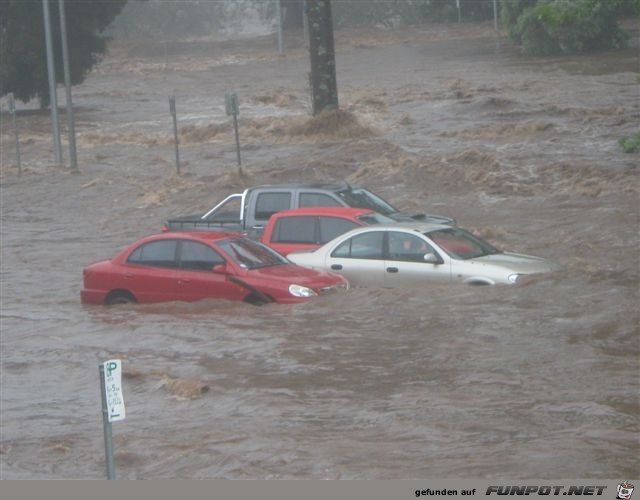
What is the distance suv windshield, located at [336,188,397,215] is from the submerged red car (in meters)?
3.37

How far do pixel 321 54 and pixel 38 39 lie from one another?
2069 cm

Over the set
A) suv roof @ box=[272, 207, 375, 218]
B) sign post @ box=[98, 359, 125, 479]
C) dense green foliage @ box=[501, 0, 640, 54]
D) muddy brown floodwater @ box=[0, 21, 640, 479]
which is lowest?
muddy brown floodwater @ box=[0, 21, 640, 479]

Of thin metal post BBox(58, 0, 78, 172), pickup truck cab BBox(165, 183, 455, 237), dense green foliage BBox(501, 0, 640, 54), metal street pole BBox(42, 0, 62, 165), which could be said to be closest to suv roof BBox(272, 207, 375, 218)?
pickup truck cab BBox(165, 183, 455, 237)

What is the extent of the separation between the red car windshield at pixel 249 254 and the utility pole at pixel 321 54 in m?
18.0

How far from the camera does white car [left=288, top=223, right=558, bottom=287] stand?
52.0ft

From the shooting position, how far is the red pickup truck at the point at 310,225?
59.5 feet

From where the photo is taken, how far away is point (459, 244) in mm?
16531

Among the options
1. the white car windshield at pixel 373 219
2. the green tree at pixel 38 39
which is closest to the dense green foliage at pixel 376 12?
the green tree at pixel 38 39

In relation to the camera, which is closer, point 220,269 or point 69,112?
point 220,269

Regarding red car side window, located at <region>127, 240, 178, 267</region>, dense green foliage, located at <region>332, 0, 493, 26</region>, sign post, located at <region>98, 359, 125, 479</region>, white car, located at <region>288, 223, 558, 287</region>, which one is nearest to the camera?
sign post, located at <region>98, 359, 125, 479</region>

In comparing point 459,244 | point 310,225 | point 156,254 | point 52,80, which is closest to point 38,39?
point 52,80

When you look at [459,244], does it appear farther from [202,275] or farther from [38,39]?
[38,39]

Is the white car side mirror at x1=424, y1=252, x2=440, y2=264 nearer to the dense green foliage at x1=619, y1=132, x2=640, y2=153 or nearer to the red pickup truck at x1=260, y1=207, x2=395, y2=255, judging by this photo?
the red pickup truck at x1=260, y1=207, x2=395, y2=255

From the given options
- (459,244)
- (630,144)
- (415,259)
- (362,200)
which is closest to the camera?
(415,259)
